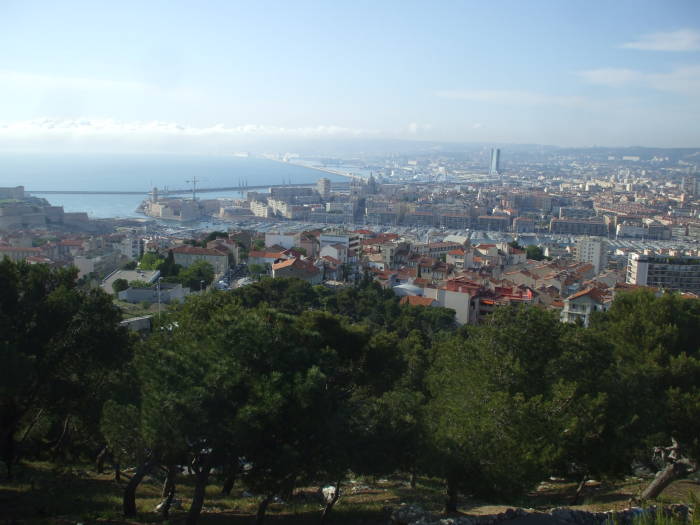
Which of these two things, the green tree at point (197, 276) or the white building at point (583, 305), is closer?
Result: the white building at point (583, 305)

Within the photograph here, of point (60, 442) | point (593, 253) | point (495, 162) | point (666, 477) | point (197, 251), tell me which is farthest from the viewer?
point (495, 162)

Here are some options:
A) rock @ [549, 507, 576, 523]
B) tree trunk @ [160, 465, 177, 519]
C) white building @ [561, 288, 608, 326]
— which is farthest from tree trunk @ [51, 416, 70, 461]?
white building @ [561, 288, 608, 326]

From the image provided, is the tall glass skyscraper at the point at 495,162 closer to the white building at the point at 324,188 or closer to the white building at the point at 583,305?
the white building at the point at 324,188

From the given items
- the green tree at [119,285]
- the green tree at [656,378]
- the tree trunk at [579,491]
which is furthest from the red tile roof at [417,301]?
the tree trunk at [579,491]

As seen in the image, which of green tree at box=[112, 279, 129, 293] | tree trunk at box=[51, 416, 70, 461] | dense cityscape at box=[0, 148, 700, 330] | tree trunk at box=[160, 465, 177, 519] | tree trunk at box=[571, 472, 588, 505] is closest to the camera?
tree trunk at box=[160, 465, 177, 519]

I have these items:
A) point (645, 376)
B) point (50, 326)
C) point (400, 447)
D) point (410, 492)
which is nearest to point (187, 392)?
point (400, 447)

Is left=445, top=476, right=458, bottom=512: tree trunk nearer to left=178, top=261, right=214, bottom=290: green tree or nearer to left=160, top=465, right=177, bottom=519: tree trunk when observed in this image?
left=160, top=465, right=177, bottom=519: tree trunk

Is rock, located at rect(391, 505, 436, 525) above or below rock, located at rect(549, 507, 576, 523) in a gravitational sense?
below

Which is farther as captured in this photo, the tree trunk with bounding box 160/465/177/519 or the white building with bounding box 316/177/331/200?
the white building with bounding box 316/177/331/200

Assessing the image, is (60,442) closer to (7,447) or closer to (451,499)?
(7,447)

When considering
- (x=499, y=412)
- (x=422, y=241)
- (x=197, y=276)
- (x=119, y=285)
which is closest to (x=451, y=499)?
(x=499, y=412)
